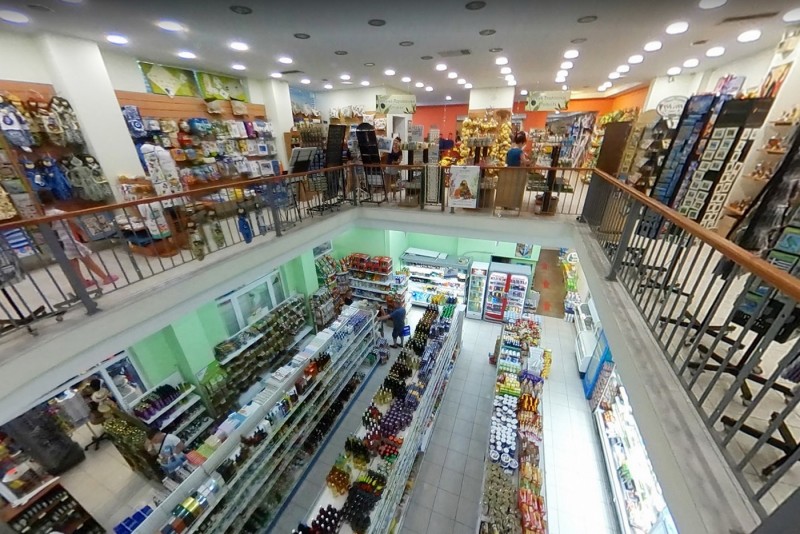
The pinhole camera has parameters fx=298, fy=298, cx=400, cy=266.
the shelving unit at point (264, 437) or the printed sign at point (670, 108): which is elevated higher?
the printed sign at point (670, 108)

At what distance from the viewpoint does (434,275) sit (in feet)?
31.4

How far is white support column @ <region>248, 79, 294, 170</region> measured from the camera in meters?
8.46

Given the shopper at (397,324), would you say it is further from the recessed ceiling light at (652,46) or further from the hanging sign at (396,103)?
the recessed ceiling light at (652,46)

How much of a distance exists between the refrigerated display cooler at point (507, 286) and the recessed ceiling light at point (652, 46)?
5.17 m

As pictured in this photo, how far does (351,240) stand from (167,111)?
5198 millimetres

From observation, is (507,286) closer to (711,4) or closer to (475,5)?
(711,4)

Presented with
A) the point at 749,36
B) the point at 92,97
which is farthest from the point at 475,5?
the point at 92,97

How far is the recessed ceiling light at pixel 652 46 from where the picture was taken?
5.23 m

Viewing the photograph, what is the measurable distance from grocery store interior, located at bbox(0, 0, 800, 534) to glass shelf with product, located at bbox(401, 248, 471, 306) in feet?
5.48

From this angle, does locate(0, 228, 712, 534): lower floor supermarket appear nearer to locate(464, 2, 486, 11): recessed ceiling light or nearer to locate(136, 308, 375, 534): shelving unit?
locate(136, 308, 375, 534): shelving unit

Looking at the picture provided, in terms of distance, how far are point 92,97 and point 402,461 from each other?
7.67 meters

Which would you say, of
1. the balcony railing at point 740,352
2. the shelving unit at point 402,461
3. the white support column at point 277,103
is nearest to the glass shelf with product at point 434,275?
the shelving unit at point 402,461

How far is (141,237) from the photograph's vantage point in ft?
14.8

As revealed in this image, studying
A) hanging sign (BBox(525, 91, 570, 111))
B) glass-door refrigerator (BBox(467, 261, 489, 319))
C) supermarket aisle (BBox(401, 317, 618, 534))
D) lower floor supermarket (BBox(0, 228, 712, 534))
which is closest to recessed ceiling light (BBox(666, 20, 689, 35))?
hanging sign (BBox(525, 91, 570, 111))
